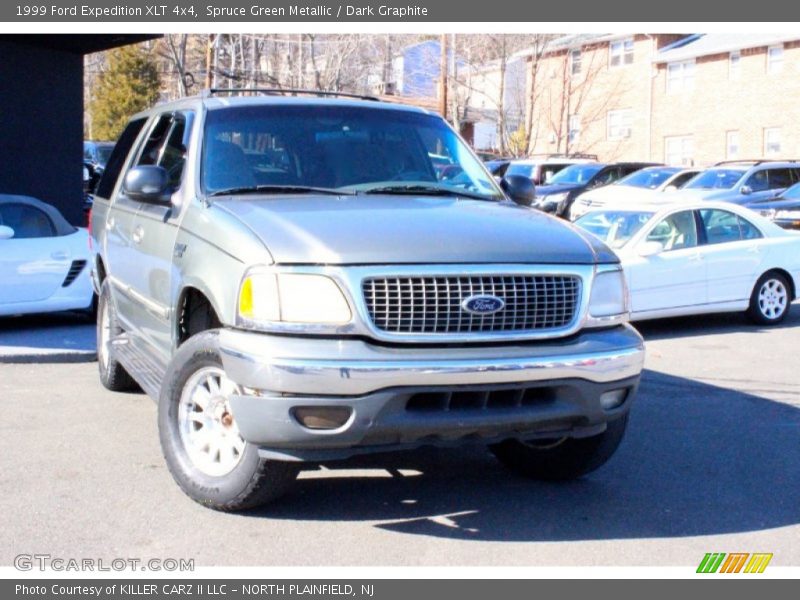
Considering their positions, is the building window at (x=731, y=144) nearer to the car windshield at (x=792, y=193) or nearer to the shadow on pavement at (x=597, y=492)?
the car windshield at (x=792, y=193)

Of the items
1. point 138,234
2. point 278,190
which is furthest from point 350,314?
point 138,234

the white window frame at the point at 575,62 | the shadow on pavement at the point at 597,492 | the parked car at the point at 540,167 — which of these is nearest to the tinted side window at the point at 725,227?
the shadow on pavement at the point at 597,492

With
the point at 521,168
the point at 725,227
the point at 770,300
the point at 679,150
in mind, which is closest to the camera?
the point at 725,227

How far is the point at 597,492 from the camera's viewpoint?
19.0 feet

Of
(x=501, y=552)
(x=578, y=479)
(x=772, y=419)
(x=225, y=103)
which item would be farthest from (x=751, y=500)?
(x=225, y=103)

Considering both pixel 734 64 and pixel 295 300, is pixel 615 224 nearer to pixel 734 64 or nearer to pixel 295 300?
pixel 295 300

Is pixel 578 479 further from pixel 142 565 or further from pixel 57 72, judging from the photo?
pixel 57 72

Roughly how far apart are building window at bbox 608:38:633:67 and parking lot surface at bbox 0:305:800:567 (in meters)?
38.6

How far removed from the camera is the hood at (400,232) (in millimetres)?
4766

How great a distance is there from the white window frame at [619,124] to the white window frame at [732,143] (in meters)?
5.21

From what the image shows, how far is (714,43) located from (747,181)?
1907 centimetres

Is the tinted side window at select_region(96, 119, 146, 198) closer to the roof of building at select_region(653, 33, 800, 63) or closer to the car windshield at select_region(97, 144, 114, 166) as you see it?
the car windshield at select_region(97, 144, 114, 166)

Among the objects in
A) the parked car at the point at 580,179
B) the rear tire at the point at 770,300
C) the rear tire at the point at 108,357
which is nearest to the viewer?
the rear tire at the point at 108,357

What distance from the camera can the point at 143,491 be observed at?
5.66 m
